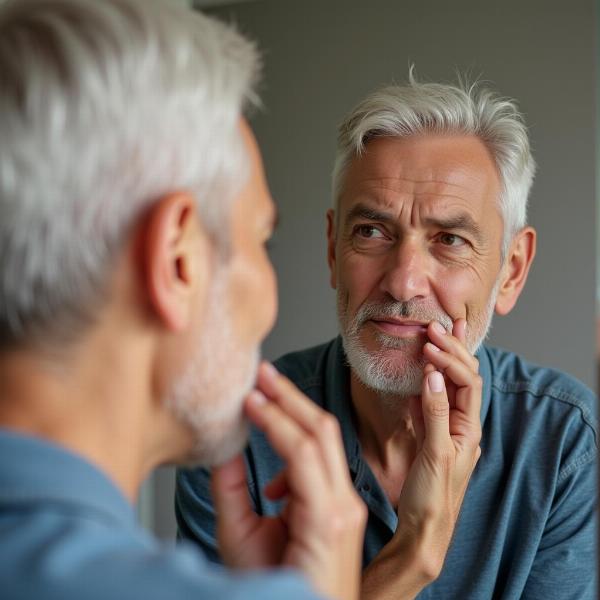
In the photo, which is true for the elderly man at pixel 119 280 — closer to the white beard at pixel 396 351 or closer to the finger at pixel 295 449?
the finger at pixel 295 449

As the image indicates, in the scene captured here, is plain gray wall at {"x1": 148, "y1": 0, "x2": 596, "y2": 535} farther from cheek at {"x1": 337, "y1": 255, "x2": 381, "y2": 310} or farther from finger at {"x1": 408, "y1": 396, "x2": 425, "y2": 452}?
finger at {"x1": 408, "y1": 396, "x2": 425, "y2": 452}

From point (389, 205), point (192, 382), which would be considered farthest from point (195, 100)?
point (389, 205)

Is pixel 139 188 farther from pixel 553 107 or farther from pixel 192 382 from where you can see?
pixel 553 107

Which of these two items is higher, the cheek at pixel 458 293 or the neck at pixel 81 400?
the neck at pixel 81 400

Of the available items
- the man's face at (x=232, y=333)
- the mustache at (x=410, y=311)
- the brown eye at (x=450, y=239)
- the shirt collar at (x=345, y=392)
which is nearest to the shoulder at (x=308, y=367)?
the shirt collar at (x=345, y=392)

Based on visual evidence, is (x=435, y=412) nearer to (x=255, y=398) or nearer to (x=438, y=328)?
(x=438, y=328)

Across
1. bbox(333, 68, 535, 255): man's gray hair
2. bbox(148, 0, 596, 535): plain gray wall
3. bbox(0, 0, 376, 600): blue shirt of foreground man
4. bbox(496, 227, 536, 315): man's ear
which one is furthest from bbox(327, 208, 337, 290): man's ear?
bbox(0, 0, 376, 600): blue shirt of foreground man

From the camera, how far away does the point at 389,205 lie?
1.07 m

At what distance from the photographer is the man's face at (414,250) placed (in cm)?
106

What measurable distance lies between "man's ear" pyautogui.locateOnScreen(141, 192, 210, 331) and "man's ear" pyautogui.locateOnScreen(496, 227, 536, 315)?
69cm

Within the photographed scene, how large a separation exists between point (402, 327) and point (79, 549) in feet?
2.34

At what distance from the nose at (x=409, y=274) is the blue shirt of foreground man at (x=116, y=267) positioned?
502 millimetres

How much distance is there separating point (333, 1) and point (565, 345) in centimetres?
63

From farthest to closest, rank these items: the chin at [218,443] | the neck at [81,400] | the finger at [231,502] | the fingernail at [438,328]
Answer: the fingernail at [438,328], the finger at [231,502], the chin at [218,443], the neck at [81,400]
